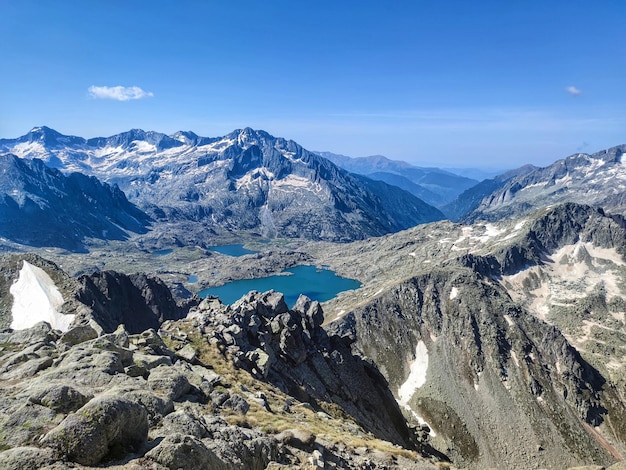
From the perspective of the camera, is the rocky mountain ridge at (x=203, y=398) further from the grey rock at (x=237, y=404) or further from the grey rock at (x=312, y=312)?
the grey rock at (x=312, y=312)

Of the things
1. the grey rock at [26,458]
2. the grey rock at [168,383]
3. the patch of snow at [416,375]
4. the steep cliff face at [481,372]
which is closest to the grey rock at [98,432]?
the grey rock at [26,458]

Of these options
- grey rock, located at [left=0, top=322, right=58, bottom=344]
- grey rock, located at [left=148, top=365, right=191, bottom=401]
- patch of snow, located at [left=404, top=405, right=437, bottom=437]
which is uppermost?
grey rock, located at [left=148, top=365, right=191, bottom=401]

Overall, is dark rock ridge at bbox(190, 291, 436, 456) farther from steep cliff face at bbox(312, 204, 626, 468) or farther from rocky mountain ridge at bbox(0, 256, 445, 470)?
steep cliff face at bbox(312, 204, 626, 468)

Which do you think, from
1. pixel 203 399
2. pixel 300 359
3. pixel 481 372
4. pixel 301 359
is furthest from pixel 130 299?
pixel 203 399

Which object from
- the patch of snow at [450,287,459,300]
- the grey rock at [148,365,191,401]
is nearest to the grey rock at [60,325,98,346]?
the grey rock at [148,365,191,401]

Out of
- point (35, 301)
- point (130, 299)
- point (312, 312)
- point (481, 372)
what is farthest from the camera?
point (130, 299)

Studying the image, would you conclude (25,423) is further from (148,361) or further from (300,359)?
(300,359)
